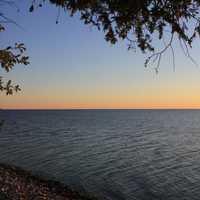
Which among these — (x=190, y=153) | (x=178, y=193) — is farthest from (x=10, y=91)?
(x=190, y=153)

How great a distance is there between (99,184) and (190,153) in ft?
75.6

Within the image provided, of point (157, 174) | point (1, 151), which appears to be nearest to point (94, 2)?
point (157, 174)

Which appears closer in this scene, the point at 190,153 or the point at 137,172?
the point at 137,172

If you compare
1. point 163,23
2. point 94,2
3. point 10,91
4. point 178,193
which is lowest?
point 178,193

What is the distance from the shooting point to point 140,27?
28.0 ft

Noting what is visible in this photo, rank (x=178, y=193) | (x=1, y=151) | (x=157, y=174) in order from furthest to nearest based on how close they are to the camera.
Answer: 1. (x=1, y=151)
2. (x=157, y=174)
3. (x=178, y=193)

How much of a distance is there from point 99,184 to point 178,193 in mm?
5552

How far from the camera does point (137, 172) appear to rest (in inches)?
1227

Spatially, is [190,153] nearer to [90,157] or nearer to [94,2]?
[90,157]

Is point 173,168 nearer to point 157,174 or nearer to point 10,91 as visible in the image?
point 157,174

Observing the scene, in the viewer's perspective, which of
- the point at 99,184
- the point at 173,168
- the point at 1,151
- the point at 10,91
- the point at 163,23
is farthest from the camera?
the point at 1,151

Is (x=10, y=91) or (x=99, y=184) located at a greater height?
(x=10, y=91)

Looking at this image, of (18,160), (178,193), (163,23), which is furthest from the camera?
(18,160)

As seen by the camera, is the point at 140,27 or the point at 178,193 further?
the point at 178,193
